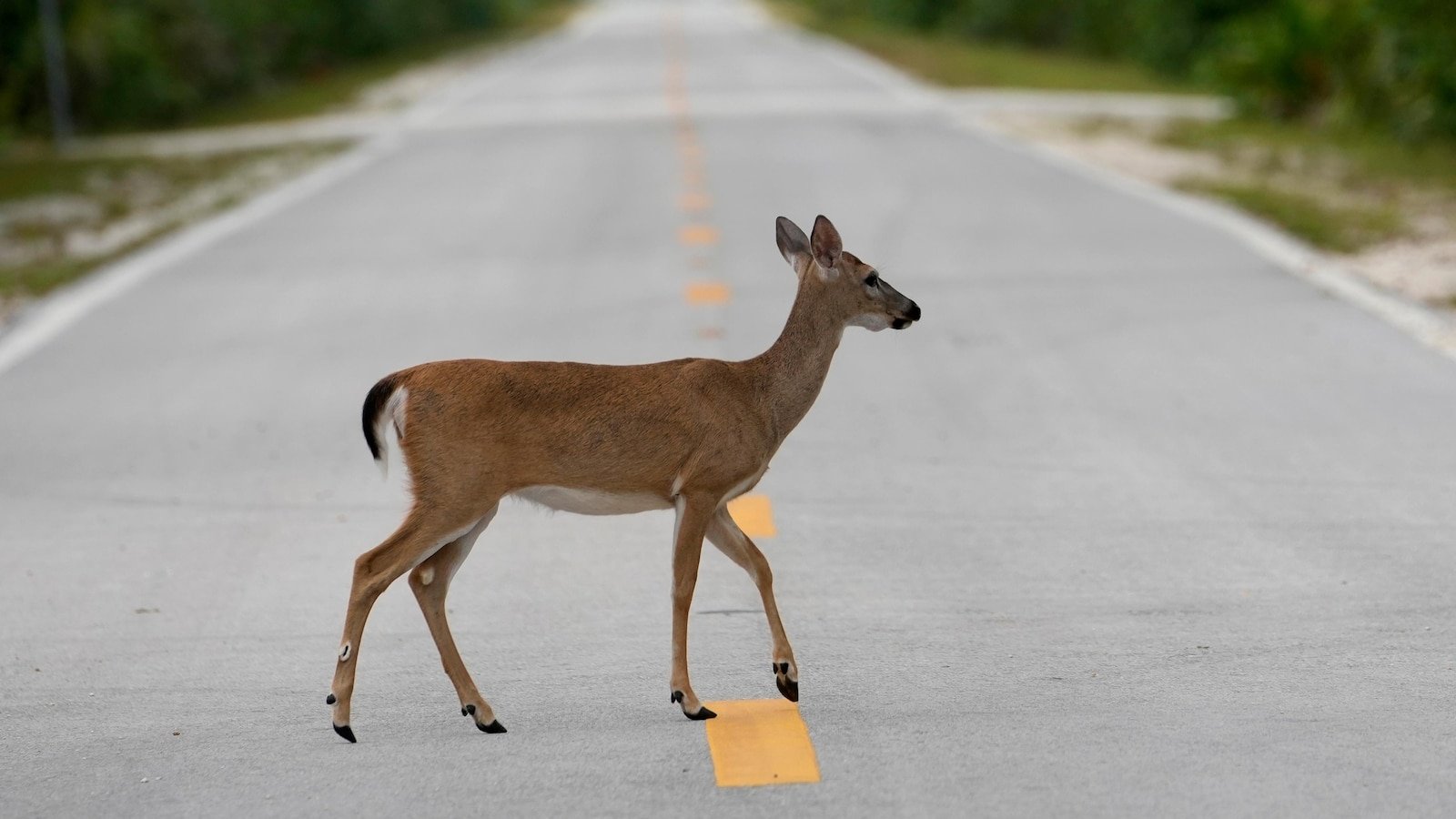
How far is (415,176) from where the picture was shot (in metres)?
20.2

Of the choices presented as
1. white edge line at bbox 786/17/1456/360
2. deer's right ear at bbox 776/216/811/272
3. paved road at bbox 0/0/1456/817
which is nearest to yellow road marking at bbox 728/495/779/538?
paved road at bbox 0/0/1456/817

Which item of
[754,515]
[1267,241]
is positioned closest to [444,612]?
[754,515]

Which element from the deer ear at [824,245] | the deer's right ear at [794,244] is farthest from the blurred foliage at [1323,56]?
the deer ear at [824,245]

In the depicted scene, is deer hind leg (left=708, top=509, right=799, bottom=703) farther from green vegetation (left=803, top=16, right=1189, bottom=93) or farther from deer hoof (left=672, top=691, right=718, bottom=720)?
green vegetation (left=803, top=16, right=1189, bottom=93)

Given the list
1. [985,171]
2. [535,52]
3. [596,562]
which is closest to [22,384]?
[596,562]

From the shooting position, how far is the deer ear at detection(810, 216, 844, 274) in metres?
5.33

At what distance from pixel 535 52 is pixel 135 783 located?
42.2 meters

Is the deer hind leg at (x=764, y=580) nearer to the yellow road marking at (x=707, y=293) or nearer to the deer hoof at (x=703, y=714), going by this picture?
the deer hoof at (x=703, y=714)

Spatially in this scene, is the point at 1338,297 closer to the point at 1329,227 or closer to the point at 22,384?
the point at 1329,227

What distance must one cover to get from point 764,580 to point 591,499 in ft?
1.90

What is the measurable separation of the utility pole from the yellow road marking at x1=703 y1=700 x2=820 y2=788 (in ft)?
75.0

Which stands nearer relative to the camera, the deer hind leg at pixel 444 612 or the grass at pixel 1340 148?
the deer hind leg at pixel 444 612

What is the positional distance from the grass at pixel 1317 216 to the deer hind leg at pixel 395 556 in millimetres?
10479

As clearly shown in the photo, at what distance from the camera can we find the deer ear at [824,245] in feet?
17.5
